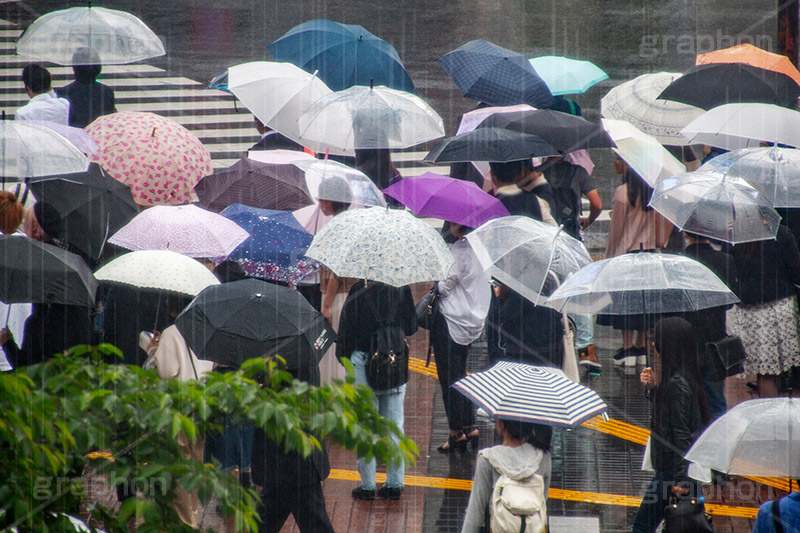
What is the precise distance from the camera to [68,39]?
34.1ft

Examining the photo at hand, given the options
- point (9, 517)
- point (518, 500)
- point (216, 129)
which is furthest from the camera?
point (216, 129)

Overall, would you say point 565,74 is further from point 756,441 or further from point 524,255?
point 756,441

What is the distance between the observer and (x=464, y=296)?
7473mm

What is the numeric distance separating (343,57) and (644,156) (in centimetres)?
351

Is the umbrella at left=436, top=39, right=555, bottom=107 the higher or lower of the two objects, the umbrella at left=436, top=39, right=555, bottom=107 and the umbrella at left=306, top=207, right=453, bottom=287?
the higher

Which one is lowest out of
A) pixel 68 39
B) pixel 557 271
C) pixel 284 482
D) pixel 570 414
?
pixel 284 482

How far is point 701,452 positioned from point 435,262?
216 cm

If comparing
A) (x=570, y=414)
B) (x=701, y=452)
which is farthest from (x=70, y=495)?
(x=701, y=452)

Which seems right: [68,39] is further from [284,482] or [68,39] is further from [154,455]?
[154,455]

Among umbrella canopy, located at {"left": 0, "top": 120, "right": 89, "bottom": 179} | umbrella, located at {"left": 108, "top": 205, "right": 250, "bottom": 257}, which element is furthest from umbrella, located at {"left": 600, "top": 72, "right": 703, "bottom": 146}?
umbrella canopy, located at {"left": 0, "top": 120, "right": 89, "bottom": 179}

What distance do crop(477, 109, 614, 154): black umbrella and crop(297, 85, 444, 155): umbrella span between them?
67 centimetres

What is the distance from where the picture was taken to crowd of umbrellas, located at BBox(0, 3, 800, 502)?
5453 millimetres

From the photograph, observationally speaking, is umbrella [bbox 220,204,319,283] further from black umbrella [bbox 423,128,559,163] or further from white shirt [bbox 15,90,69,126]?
white shirt [bbox 15,90,69,126]

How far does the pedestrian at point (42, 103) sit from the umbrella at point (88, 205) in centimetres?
320
